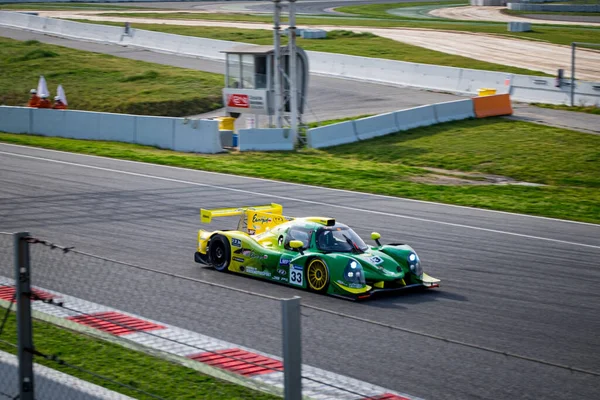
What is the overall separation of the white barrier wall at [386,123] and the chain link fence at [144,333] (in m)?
19.8

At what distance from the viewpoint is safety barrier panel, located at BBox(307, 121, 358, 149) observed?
26.7 meters

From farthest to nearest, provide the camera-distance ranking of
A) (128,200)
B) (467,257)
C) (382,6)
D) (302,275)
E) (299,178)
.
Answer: (382,6)
(299,178)
(128,200)
(467,257)
(302,275)

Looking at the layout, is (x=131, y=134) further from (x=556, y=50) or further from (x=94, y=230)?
Answer: (x=556, y=50)

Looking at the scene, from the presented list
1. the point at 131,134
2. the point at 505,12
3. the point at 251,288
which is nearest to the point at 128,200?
the point at 251,288

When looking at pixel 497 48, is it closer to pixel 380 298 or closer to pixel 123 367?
pixel 380 298

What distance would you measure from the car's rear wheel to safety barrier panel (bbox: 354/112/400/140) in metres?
16.0

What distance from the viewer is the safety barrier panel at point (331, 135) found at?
26.7 meters

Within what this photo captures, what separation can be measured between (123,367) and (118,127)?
73.7 ft

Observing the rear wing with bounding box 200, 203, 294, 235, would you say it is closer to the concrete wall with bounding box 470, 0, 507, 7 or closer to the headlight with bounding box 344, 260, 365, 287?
the headlight with bounding box 344, 260, 365, 287

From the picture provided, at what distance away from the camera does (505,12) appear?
2744 inches

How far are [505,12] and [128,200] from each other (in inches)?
2231

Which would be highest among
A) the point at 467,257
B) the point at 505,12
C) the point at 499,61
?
the point at 505,12

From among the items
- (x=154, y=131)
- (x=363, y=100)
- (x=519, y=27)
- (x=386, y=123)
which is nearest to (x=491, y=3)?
(x=519, y=27)

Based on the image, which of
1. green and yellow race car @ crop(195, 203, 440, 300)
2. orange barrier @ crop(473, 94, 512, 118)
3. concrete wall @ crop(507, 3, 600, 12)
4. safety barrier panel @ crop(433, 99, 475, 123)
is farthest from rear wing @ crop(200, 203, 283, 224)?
concrete wall @ crop(507, 3, 600, 12)
